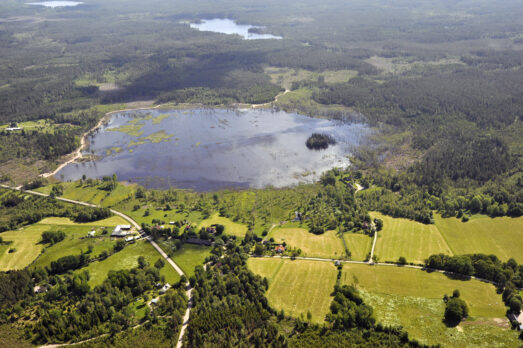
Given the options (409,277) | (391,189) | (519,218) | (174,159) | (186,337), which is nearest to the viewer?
(186,337)

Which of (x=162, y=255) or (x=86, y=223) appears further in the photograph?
(x=86, y=223)

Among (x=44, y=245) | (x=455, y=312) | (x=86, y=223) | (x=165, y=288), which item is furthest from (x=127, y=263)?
(x=455, y=312)

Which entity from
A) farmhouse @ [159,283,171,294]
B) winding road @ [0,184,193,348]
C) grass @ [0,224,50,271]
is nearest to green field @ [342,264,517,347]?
winding road @ [0,184,193,348]

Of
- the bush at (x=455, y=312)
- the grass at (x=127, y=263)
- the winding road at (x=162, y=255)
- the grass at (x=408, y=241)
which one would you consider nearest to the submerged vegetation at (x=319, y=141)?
the grass at (x=408, y=241)

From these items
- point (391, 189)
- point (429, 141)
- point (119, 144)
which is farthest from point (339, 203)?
point (119, 144)

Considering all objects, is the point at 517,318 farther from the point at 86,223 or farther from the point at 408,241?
the point at 86,223

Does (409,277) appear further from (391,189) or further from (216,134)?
(216,134)

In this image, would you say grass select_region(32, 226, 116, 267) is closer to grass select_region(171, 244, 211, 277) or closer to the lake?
grass select_region(171, 244, 211, 277)
